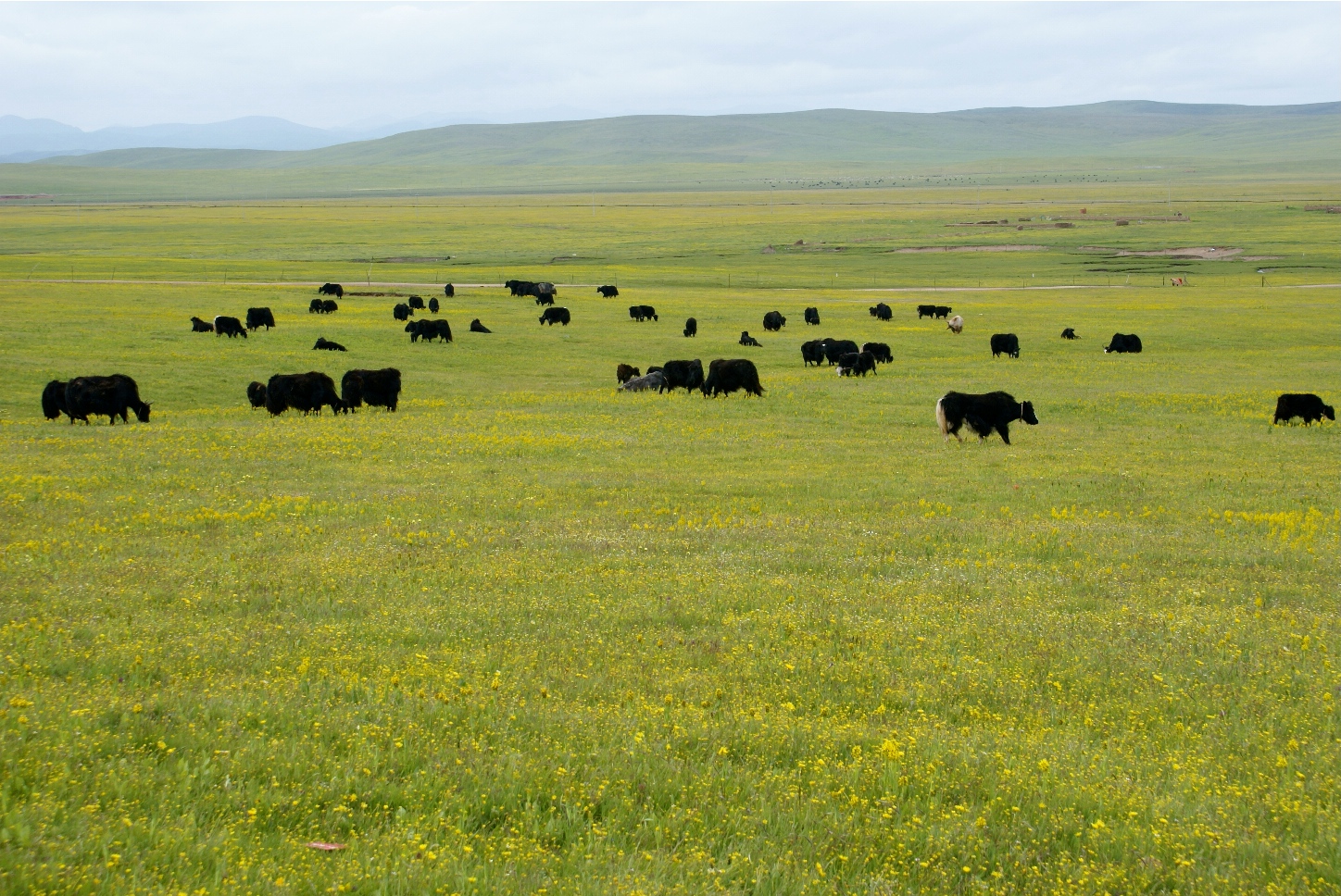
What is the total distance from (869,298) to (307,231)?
81.0 meters

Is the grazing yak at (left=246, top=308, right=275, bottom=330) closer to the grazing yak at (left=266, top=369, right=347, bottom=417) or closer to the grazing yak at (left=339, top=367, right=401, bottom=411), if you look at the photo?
the grazing yak at (left=339, top=367, right=401, bottom=411)

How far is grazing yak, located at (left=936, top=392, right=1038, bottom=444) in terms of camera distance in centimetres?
2492

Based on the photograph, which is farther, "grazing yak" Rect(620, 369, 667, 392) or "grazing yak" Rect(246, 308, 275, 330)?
"grazing yak" Rect(246, 308, 275, 330)

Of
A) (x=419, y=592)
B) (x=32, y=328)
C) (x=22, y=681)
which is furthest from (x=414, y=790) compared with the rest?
(x=32, y=328)

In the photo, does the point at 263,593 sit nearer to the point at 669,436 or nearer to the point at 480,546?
the point at 480,546

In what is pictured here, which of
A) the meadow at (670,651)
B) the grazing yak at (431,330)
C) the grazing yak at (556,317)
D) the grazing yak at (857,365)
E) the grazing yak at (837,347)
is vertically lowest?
the meadow at (670,651)

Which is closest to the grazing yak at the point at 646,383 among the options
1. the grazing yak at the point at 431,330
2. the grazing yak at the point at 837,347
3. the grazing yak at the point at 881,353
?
the grazing yak at the point at 837,347

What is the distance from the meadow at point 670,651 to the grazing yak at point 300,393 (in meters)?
1.14

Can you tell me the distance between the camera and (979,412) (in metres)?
25.0

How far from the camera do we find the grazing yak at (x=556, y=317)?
5303 centimetres

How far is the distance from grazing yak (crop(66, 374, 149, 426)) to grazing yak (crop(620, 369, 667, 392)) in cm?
1455

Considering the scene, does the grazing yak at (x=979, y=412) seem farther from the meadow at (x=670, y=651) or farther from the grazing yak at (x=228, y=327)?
the grazing yak at (x=228, y=327)

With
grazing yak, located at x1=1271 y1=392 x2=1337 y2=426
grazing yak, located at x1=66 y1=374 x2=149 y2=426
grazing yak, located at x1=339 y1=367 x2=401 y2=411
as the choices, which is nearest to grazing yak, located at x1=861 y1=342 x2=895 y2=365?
grazing yak, located at x1=1271 y1=392 x2=1337 y2=426

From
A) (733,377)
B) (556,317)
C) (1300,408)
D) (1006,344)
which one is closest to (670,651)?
(733,377)
